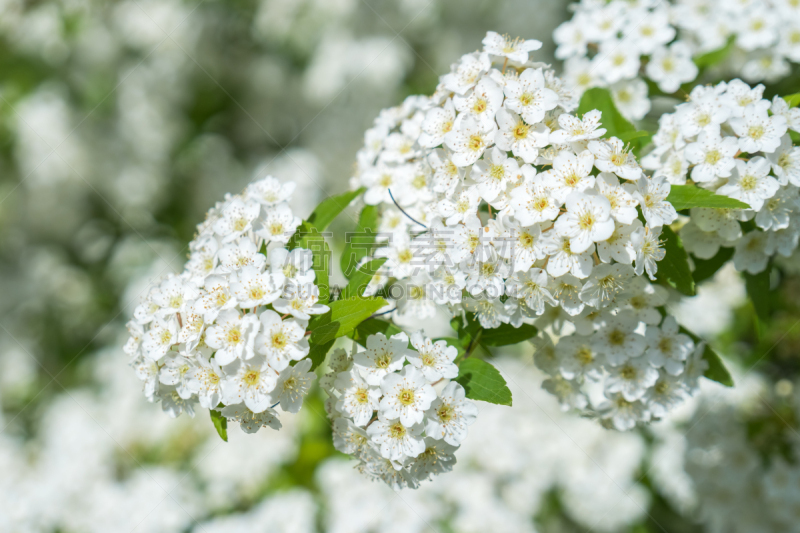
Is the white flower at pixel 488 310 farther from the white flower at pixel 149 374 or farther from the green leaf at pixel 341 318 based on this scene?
the white flower at pixel 149 374

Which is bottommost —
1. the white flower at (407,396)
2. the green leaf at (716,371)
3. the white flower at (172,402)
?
the green leaf at (716,371)

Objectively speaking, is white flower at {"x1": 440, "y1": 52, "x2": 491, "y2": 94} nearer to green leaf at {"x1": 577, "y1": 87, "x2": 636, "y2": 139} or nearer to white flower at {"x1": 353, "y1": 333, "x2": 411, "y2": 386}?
green leaf at {"x1": 577, "y1": 87, "x2": 636, "y2": 139}

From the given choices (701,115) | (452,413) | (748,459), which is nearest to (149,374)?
(452,413)

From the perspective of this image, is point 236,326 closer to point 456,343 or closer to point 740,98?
point 456,343

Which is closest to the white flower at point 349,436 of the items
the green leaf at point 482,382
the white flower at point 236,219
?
the green leaf at point 482,382

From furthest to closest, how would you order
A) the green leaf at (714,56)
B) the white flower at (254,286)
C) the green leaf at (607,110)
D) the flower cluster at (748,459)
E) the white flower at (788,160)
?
the flower cluster at (748,459), the green leaf at (714,56), the green leaf at (607,110), the white flower at (788,160), the white flower at (254,286)

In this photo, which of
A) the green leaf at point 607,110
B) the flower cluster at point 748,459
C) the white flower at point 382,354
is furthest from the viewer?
the flower cluster at point 748,459

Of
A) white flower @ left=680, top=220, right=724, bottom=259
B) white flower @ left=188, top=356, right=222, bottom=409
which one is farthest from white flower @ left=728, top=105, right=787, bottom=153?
white flower @ left=188, top=356, right=222, bottom=409

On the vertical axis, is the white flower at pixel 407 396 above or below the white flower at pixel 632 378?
above
